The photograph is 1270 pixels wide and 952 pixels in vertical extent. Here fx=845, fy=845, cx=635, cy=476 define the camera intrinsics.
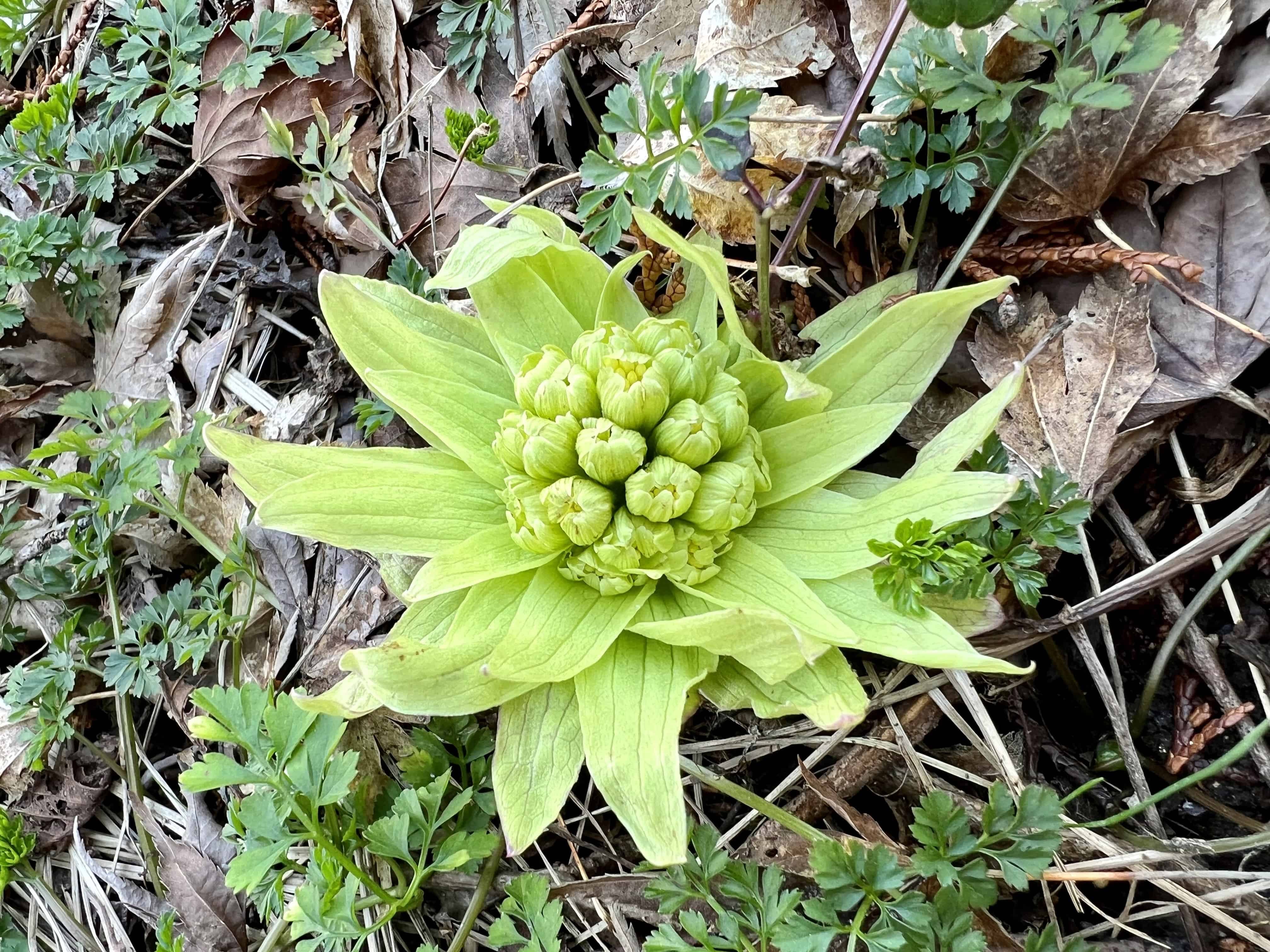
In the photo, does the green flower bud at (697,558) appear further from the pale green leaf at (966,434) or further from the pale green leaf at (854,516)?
the pale green leaf at (966,434)

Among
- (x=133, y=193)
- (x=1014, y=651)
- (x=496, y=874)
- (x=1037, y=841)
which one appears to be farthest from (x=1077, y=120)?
(x=133, y=193)

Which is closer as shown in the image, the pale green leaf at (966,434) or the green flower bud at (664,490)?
the pale green leaf at (966,434)

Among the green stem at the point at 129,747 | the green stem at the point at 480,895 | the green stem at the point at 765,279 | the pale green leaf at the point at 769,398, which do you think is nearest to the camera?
the green stem at the point at 765,279

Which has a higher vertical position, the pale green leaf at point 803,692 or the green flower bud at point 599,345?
the green flower bud at point 599,345

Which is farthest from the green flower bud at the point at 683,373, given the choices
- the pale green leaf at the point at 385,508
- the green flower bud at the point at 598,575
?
the pale green leaf at the point at 385,508

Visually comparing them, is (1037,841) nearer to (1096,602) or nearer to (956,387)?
(1096,602)

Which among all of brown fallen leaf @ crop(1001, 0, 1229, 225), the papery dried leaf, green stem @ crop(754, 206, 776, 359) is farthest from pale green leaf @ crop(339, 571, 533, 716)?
the papery dried leaf

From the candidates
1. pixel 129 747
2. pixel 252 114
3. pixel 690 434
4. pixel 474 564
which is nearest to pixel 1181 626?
pixel 690 434
